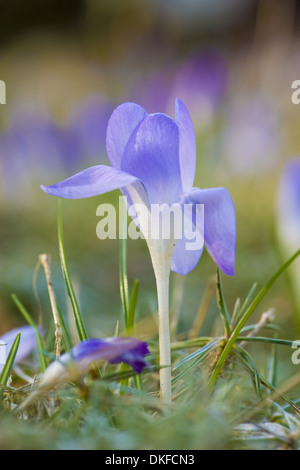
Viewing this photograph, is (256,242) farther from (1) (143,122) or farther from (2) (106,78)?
(2) (106,78)

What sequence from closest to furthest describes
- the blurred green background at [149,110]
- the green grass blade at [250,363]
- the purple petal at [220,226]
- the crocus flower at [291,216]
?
the purple petal at [220,226] → the green grass blade at [250,363] → the crocus flower at [291,216] → the blurred green background at [149,110]

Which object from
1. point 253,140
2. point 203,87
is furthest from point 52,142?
point 253,140

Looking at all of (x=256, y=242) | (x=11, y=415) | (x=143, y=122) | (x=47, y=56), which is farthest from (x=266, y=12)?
(x=47, y=56)

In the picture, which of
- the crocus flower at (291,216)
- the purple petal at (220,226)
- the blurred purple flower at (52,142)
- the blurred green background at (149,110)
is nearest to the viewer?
the purple petal at (220,226)

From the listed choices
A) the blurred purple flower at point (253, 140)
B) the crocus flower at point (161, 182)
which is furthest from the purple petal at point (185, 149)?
the blurred purple flower at point (253, 140)

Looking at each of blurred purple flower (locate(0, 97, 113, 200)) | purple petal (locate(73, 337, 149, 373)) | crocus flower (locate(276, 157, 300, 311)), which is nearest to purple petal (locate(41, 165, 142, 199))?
purple petal (locate(73, 337, 149, 373))

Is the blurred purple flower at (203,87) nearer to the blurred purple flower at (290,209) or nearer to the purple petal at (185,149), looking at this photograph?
the blurred purple flower at (290,209)
